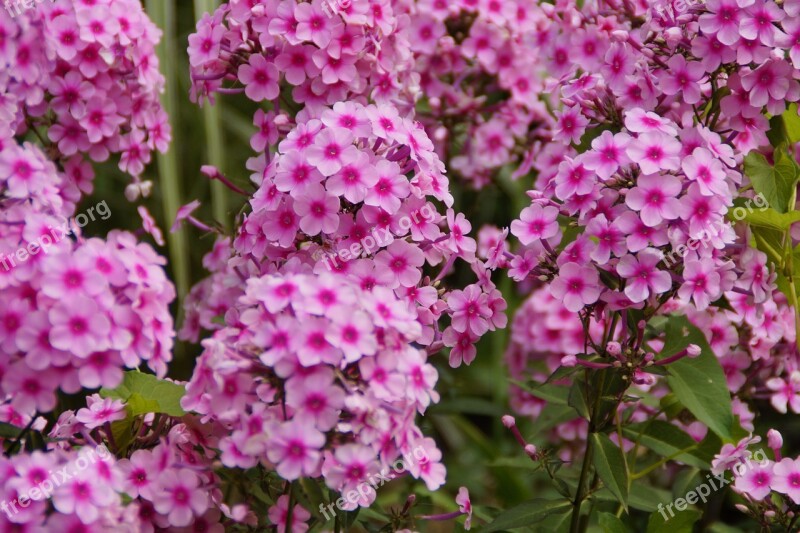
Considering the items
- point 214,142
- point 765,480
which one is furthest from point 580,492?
point 214,142

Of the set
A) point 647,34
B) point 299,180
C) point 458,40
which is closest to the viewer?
point 299,180

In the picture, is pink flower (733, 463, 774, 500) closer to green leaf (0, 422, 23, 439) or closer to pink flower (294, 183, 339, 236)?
pink flower (294, 183, 339, 236)

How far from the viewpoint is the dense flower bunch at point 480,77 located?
2213 millimetres

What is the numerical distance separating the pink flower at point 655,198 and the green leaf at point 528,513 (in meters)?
0.54

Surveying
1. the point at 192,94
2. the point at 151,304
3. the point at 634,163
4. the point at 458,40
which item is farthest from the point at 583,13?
the point at 151,304

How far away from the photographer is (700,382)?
1631 millimetres

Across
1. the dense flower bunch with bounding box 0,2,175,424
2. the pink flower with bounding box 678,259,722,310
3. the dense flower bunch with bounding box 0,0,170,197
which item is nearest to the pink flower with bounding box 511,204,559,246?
the pink flower with bounding box 678,259,722,310

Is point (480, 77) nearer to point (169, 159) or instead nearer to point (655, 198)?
point (169, 159)

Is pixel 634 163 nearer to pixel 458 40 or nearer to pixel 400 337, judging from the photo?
pixel 400 337

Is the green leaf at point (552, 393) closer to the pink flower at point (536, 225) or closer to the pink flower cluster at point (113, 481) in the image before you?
the pink flower at point (536, 225)

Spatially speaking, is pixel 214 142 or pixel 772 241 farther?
pixel 214 142

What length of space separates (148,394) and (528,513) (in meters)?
0.67

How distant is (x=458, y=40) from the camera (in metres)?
2.30

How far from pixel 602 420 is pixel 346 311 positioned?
650 mm
